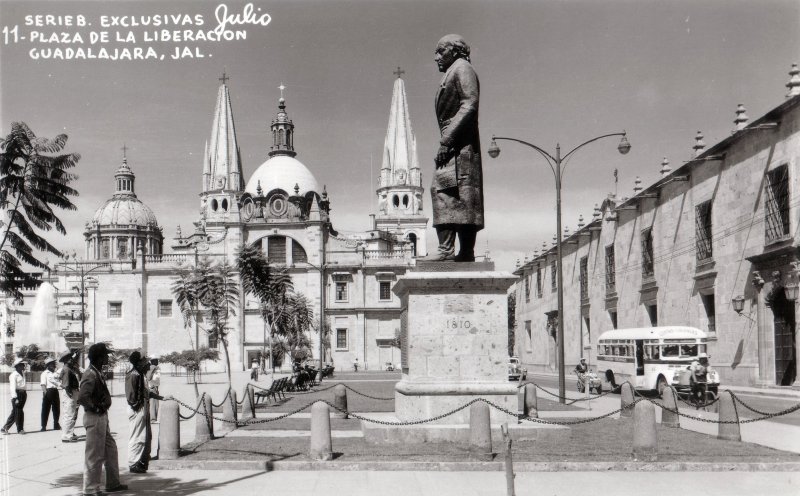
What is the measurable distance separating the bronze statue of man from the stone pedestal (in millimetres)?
622

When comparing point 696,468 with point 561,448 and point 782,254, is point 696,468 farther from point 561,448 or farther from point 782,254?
point 782,254

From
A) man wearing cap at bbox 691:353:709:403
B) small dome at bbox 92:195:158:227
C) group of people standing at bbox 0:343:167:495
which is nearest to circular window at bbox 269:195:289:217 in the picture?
small dome at bbox 92:195:158:227

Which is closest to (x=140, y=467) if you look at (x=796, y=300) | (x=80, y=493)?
(x=80, y=493)

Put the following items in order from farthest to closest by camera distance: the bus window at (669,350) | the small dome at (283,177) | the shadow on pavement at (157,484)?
1. the small dome at (283,177)
2. the bus window at (669,350)
3. the shadow on pavement at (157,484)

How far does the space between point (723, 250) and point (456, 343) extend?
63.7 ft

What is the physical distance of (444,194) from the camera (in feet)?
39.3

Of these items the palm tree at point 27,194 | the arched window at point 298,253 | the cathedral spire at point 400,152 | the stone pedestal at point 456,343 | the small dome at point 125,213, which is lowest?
the stone pedestal at point 456,343

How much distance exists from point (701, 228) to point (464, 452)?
2220 centimetres

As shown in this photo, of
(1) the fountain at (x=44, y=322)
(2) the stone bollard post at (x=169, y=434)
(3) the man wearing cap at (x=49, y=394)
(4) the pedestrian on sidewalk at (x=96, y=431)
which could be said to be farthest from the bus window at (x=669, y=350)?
(1) the fountain at (x=44, y=322)

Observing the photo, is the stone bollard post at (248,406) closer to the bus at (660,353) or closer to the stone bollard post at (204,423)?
the stone bollard post at (204,423)

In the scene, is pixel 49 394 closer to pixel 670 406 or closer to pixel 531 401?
pixel 531 401

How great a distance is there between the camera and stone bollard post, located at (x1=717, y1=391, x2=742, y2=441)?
12.5 meters

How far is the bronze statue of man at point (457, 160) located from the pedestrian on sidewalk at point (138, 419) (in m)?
4.34

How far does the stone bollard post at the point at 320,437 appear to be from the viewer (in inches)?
405
